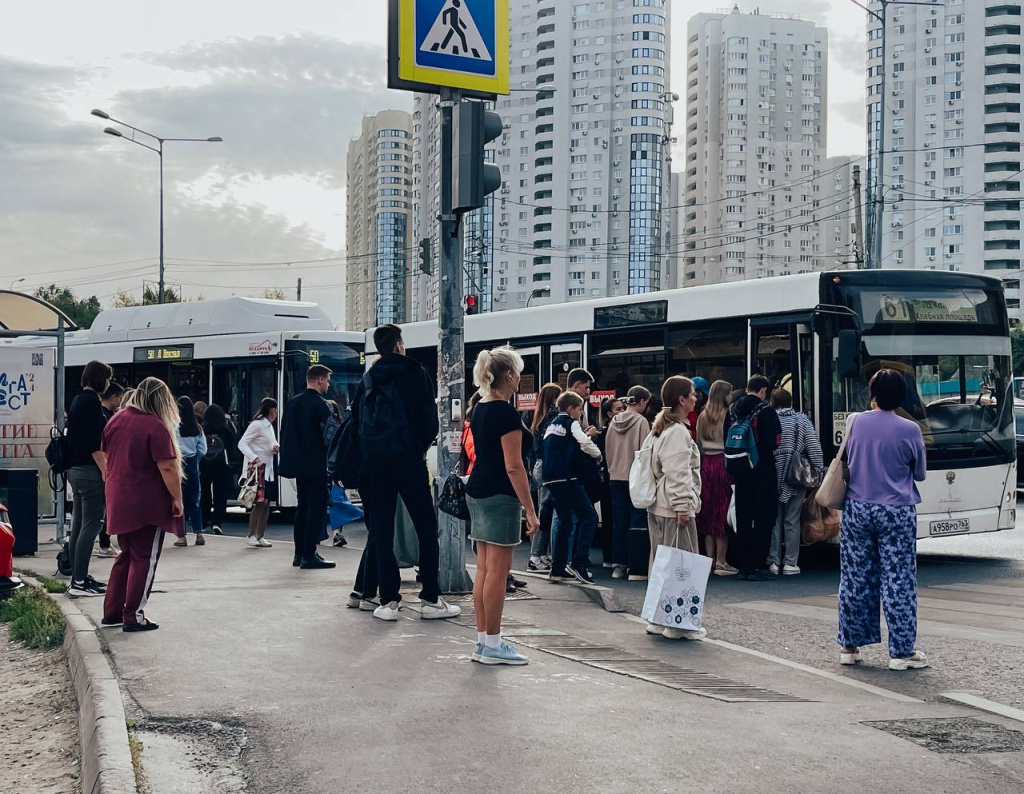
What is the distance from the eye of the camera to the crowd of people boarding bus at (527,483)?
23.0 ft

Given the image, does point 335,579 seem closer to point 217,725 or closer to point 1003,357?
point 217,725

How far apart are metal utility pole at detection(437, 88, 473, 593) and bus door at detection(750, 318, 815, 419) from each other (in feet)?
13.1

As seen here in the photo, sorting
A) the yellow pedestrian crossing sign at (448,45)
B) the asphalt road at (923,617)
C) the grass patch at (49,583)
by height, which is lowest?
the asphalt road at (923,617)

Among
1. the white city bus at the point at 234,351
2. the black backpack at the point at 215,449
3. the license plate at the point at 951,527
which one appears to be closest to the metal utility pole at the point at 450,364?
the license plate at the point at 951,527

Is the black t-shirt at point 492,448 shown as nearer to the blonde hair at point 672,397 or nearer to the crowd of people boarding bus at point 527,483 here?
the crowd of people boarding bus at point 527,483

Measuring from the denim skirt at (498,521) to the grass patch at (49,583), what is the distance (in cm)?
458

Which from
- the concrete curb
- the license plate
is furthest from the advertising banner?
the license plate

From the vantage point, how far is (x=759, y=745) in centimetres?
515

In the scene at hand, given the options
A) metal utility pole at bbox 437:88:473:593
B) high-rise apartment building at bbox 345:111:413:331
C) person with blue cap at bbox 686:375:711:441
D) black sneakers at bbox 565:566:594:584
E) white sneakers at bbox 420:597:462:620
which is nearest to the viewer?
white sneakers at bbox 420:597:462:620

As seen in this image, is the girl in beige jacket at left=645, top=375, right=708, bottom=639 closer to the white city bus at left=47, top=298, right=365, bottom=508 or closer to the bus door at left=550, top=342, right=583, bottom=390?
the bus door at left=550, top=342, right=583, bottom=390

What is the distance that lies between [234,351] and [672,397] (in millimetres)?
11325

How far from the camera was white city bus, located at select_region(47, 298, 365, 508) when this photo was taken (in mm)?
18016

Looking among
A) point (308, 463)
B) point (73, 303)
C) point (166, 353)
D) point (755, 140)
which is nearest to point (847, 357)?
point (308, 463)

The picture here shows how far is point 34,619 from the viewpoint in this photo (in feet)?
27.1
